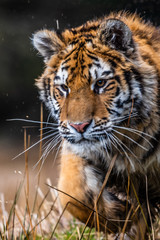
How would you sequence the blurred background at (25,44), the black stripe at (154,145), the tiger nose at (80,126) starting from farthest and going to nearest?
1. the blurred background at (25,44)
2. the black stripe at (154,145)
3. the tiger nose at (80,126)

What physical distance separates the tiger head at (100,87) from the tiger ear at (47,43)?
0.36ft

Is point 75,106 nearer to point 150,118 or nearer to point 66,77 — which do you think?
point 66,77

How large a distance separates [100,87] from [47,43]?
21.7 inches

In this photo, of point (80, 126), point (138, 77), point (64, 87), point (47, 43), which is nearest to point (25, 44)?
point (47, 43)

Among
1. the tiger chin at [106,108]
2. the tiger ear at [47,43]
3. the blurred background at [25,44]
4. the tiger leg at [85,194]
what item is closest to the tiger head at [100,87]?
the tiger chin at [106,108]

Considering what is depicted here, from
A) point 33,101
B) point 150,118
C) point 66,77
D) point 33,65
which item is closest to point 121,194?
point 150,118

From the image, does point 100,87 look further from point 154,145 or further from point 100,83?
point 154,145

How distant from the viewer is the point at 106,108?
117 inches

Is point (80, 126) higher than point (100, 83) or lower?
lower

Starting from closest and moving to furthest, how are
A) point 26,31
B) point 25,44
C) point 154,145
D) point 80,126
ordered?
point 80,126, point 154,145, point 26,31, point 25,44

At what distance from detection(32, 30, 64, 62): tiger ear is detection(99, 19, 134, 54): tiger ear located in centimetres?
31

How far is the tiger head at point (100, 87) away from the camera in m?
2.94

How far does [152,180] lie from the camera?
10.7 ft

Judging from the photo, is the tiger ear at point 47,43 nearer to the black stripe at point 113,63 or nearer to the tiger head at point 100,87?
the tiger head at point 100,87
